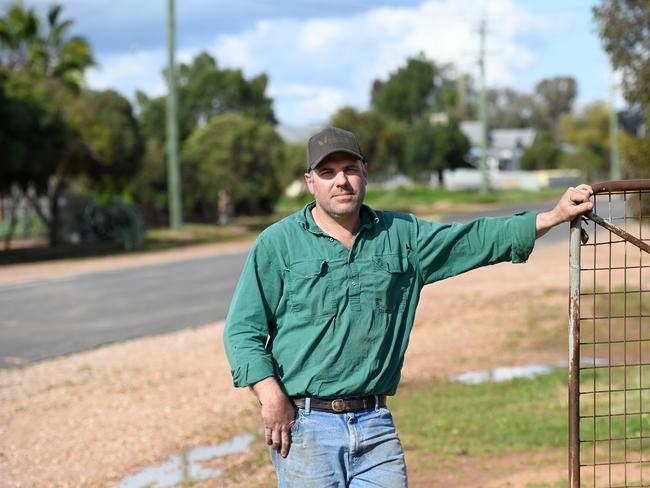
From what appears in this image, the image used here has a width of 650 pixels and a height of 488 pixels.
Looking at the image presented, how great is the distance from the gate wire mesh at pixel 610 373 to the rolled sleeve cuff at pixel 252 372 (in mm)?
1219

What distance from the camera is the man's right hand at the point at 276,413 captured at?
11.4 feet

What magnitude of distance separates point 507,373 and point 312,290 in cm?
648

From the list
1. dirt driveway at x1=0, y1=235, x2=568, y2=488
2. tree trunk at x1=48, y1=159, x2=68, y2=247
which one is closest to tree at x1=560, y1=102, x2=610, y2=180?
tree trunk at x1=48, y1=159, x2=68, y2=247

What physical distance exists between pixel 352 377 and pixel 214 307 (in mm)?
11333

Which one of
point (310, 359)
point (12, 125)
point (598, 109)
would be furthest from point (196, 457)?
point (598, 109)

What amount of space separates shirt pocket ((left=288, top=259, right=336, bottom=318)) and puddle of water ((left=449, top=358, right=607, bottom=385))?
5.81m

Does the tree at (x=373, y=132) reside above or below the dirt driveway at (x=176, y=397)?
above

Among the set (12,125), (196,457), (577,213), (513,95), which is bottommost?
(196,457)

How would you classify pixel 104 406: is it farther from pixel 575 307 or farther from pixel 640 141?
pixel 640 141

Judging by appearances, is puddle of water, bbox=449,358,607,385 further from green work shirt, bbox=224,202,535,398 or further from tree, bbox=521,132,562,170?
tree, bbox=521,132,562,170

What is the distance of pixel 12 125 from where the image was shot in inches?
953

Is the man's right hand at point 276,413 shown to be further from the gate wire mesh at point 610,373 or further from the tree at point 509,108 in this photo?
the tree at point 509,108

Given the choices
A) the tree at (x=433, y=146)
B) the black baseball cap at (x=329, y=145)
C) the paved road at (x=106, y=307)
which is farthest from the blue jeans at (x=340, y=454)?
the tree at (x=433, y=146)

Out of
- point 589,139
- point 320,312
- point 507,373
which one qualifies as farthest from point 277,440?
point 589,139
